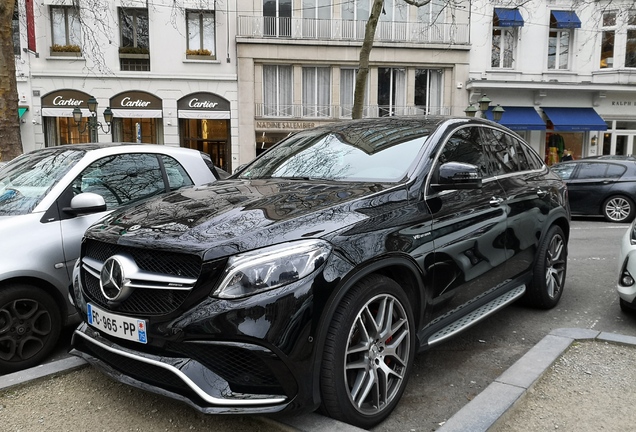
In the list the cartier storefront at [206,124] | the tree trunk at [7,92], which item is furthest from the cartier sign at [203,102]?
the tree trunk at [7,92]

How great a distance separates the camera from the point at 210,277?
2.36 m

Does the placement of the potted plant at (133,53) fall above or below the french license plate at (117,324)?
above

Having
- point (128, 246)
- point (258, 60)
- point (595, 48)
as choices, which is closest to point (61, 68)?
point (258, 60)

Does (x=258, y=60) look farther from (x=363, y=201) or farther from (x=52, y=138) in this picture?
(x=363, y=201)

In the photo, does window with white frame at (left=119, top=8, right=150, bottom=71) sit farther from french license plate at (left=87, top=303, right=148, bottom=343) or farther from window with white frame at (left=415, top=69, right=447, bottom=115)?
french license plate at (left=87, top=303, right=148, bottom=343)

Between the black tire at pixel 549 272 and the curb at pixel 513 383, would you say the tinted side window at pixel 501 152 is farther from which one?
the curb at pixel 513 383

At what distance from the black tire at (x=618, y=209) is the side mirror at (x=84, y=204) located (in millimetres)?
12108

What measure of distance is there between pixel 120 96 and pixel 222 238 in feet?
74.9

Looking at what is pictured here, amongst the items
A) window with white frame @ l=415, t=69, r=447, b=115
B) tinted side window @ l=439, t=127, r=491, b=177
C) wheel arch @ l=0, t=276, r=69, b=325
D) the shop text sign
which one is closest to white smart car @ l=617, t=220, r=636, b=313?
tinted side window @ l=439, t=127, r=491, b=177

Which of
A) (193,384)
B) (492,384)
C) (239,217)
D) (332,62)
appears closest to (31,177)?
(239,217)

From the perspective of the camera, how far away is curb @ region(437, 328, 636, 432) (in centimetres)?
257

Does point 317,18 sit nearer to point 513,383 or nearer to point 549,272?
point 549,272

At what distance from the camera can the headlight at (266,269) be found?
7.68ft

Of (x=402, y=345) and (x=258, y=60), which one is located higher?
(x=258, y=60)
